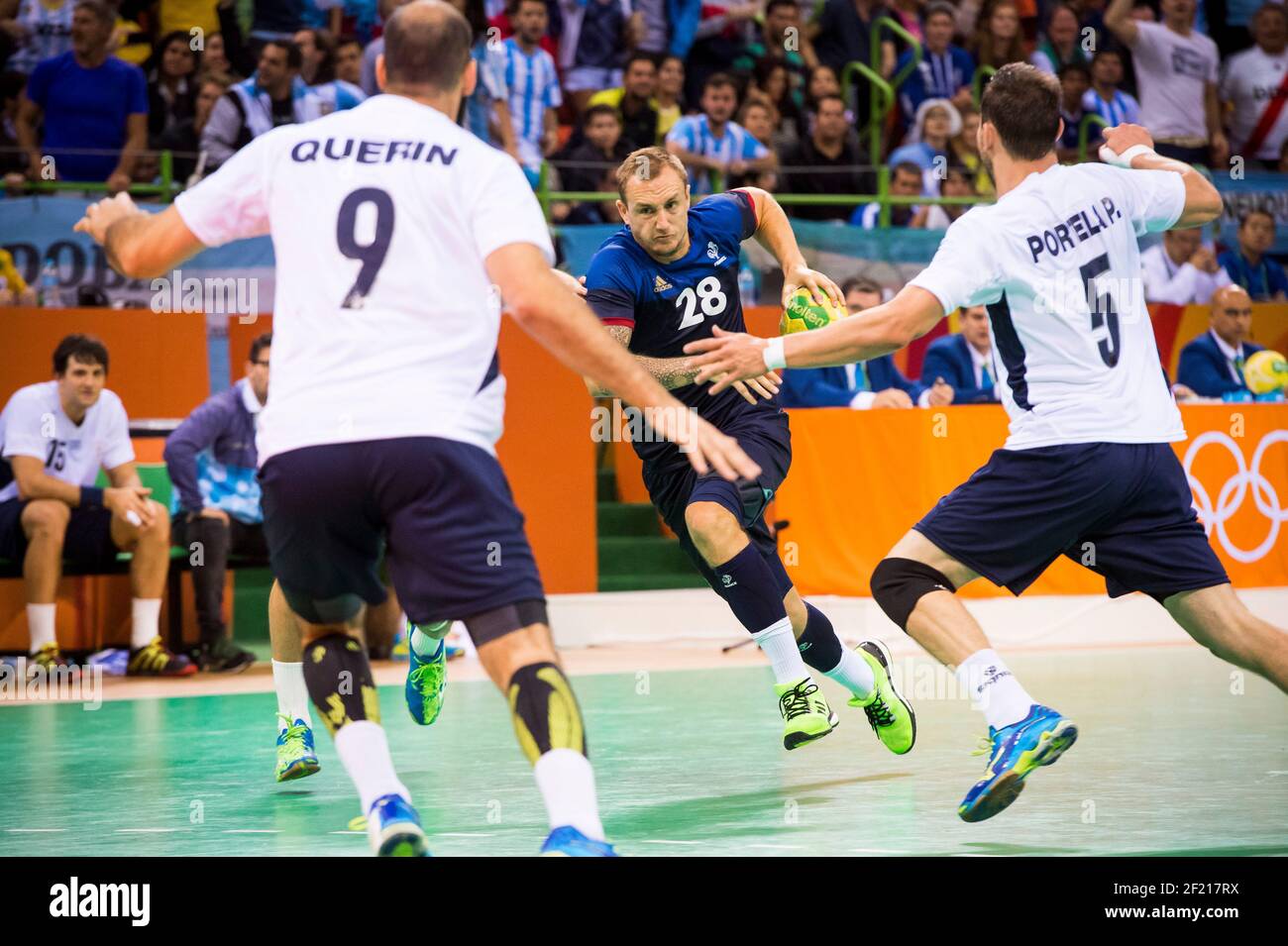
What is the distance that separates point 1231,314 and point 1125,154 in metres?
6.87

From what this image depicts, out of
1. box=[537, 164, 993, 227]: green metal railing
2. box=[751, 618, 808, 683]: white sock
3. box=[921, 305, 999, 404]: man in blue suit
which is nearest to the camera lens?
box=[751, 618, 808, 683]: white sock

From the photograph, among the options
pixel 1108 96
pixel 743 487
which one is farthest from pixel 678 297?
pixel 1108 96

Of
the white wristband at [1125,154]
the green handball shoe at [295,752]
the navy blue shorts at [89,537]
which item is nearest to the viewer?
the white wristband at [1125,154]

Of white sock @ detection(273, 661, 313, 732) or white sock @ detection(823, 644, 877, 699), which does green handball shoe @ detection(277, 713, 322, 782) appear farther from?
white sock @ detection(823, 644, 877, 699)

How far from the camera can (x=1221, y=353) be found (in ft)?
39.5

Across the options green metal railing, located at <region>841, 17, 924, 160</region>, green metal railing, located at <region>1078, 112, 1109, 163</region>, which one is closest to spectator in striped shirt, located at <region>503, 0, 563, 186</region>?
green metal railing, located at <region>841, 17, 924, 160</region>

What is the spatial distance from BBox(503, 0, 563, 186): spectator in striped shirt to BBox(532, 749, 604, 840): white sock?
35.2 ft

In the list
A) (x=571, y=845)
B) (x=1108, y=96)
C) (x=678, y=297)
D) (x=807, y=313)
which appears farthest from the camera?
(x=1108, y=96)

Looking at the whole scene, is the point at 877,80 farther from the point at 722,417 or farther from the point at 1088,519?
the point at 1088,519

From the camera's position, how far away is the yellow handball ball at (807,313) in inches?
259

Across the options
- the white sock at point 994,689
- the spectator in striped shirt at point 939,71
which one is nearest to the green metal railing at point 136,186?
the spectator in striped shirt at point 939,71

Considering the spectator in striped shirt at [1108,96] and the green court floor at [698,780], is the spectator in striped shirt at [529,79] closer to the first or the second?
the spectator in striped shirt at [1108,96]

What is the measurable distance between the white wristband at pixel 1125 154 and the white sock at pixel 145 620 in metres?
6.97

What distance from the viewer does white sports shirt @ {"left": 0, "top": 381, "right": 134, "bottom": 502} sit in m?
10.4
